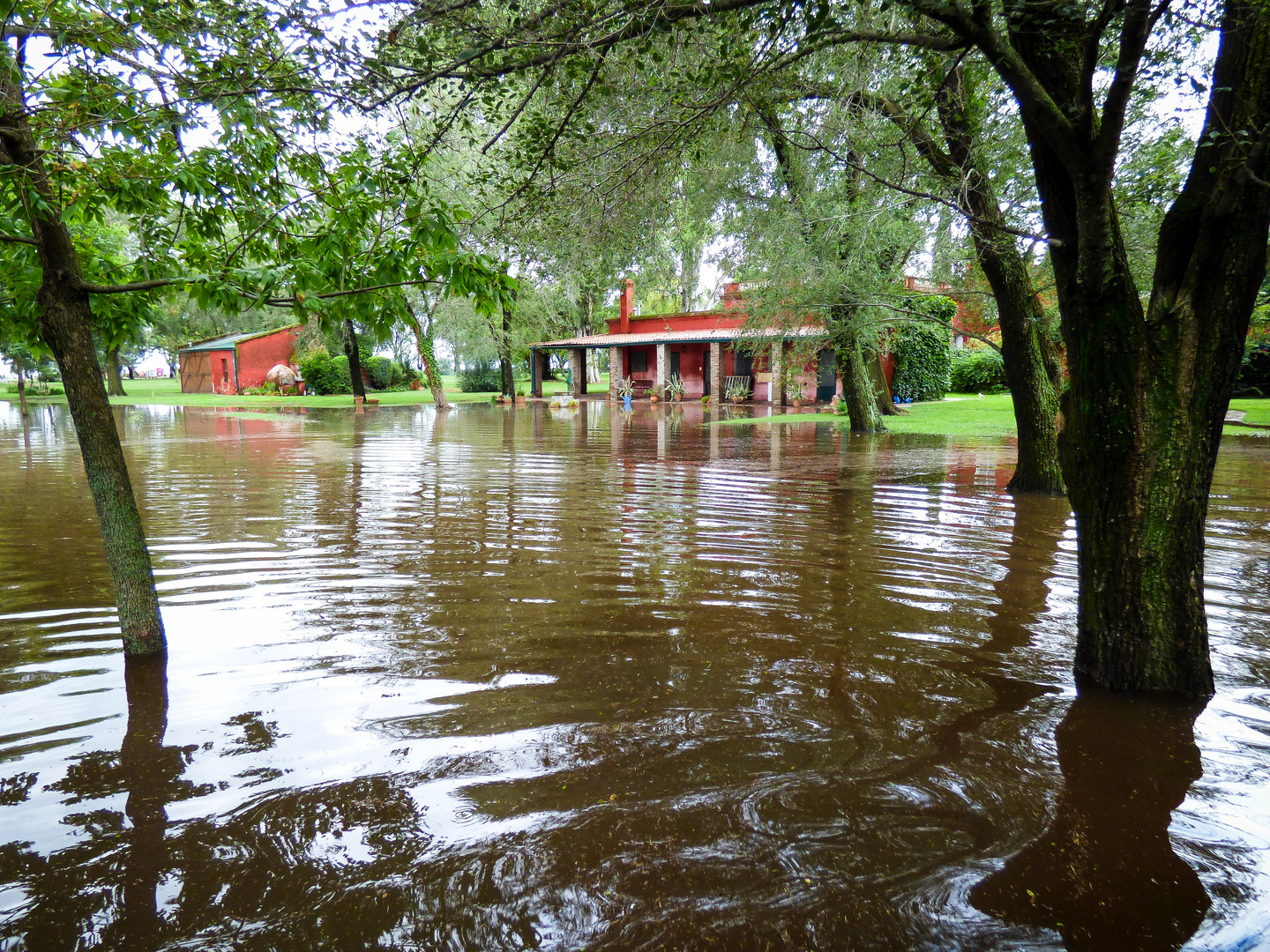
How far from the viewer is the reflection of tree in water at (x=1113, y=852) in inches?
87.8

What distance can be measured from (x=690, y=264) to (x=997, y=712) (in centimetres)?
3477

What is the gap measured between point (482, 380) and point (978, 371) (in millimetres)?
29529

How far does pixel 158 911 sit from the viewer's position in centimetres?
226

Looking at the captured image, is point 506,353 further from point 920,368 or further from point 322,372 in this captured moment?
point 920,368

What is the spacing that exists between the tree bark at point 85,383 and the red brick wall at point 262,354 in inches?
1588

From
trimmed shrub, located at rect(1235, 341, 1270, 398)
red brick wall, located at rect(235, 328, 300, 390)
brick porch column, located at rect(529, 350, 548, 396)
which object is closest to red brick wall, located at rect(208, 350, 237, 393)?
red brick wall, located at rect(235, 328, 300, 390)

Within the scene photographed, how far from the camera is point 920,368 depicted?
26.8 metres

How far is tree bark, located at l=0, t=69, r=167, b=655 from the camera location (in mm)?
3447

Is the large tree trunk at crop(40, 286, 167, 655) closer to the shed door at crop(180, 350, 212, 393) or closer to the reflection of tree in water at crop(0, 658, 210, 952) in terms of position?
the reflection of tree in water at crop(0, 658, 210, 952)

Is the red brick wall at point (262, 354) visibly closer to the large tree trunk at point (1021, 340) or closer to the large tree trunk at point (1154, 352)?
the large tree trunk at point (1021, 340)

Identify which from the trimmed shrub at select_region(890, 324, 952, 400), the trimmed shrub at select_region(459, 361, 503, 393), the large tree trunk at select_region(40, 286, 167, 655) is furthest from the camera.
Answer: the trimmed shrub at select_region(459, 361, 503, 393)

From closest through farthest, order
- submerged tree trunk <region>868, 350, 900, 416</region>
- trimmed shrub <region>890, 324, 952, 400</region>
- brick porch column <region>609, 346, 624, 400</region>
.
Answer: submerged tree trunk <region>868, 350, 900, 416</region> → trimmed shrub <region>890, 324, 952, 400</region> → brick porch column <region>609, 346, 624, 400</region>

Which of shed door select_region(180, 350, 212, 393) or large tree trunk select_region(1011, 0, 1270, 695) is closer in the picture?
large tree trunk select_region(1011, 0, 1270, 695)

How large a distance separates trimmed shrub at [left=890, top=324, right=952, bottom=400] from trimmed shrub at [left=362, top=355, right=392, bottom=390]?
3088 cm
